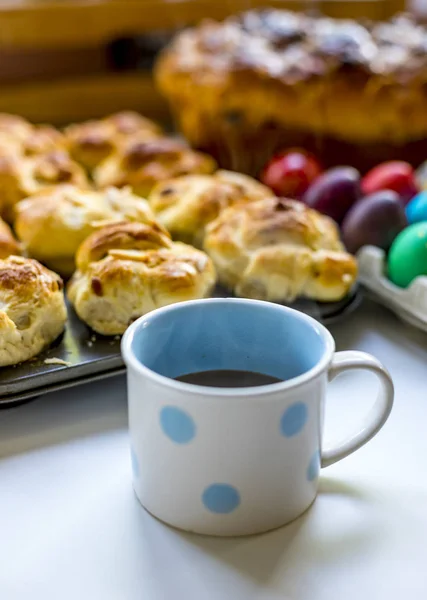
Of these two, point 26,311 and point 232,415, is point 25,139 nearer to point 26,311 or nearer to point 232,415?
point 26,311

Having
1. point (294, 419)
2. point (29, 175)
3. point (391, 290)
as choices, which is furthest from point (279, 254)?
point (29, 175)

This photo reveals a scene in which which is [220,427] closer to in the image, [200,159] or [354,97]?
[200,159]

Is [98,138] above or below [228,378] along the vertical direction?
below

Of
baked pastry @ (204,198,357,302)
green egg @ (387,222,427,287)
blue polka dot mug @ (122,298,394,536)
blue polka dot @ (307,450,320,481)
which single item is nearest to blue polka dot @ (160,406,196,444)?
blue polka dot mug @ (122,298,394,536)

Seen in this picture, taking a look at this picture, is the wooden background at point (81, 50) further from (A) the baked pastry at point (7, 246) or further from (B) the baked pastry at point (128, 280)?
(B) the baked pastry at point (128, 280)

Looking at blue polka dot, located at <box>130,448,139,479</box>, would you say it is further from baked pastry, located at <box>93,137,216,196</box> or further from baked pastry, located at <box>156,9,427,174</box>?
baked pastry, located at <box>156,9,427,174</box>

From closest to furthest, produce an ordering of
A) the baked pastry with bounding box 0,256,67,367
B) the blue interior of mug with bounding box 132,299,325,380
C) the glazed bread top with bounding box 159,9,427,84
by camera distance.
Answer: the blue interior of mug with bounding box 132,299,325,380
the baked pastry with bounding box 0,256,67,367
the glazed bread top with bounding box 159,9,427,84

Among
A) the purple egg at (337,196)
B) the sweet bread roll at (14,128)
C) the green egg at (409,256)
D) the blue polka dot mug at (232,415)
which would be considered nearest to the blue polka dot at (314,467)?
the blue polka dot mug at (232,415)
